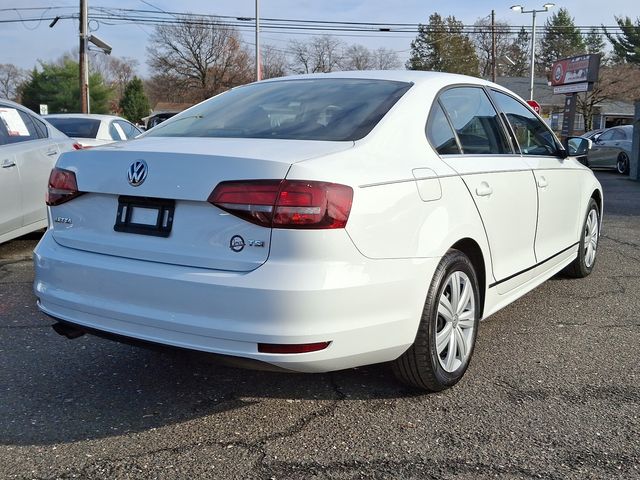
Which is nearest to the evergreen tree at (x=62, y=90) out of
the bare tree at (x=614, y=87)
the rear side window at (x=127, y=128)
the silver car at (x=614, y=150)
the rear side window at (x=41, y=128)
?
the bare tree at (x=614, y=87)

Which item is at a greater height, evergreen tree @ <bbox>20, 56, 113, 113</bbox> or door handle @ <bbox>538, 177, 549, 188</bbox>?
evergreen tree @ <bbox>20, 56, 113, 113</bbox>

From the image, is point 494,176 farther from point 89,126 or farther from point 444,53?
point 444,53

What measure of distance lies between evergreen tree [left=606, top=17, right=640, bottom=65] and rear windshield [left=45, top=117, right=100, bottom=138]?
177 feet

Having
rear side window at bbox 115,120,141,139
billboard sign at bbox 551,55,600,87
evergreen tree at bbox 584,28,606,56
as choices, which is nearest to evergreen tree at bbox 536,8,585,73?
evergreen tree at bbox 584,28,606,56

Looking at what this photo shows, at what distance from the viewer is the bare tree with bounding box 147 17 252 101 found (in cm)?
6219

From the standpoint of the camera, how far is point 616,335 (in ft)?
14.1

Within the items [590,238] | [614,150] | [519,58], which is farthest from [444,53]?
[590,238]

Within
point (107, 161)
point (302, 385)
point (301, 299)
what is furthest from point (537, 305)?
point (107, 161)

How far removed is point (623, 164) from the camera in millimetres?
18641

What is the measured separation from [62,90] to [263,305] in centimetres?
6225

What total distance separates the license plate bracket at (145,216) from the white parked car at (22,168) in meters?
3.81

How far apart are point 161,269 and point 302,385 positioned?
3.70ft

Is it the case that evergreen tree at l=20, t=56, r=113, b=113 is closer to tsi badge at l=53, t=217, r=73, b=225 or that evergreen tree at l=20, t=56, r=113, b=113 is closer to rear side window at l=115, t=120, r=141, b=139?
rear side window at l=115, t=120, r=141, b=139

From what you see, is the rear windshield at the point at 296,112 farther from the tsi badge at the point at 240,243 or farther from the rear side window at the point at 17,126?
the rear side window at the point at 17,126
